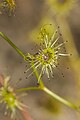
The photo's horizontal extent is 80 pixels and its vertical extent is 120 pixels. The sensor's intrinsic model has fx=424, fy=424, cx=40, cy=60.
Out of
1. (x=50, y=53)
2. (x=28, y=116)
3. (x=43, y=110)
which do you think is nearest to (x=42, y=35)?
(x=50, y=53)

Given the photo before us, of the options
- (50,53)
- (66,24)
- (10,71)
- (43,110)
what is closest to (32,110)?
(43,110)

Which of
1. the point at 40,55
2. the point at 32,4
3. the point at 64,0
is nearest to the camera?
the point at 40,55

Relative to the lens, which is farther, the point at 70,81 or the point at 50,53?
the point at 70,81

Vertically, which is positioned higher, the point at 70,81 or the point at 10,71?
the point at 10,71

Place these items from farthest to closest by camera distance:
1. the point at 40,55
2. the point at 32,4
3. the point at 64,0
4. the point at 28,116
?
1. the point at 32,4
2. the point at 64,0
3. the point at 28,116
4. the point at 40,55

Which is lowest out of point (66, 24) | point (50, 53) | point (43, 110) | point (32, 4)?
point (43, 110)

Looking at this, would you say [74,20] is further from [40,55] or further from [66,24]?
[40,55]

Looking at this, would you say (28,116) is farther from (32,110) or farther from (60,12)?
(60,12)
